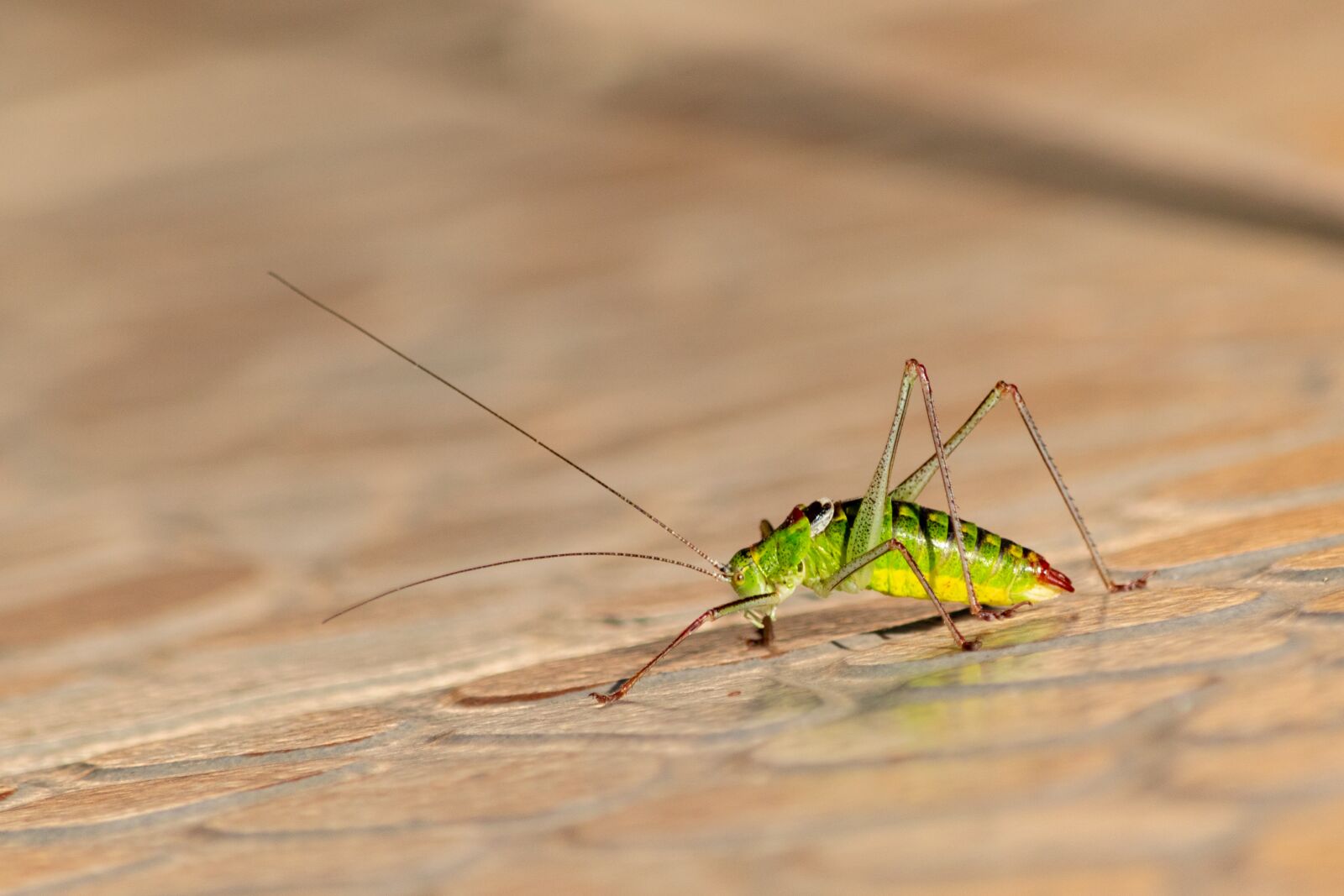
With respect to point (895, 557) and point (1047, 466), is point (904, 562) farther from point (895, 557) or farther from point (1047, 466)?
point (1047, 466)

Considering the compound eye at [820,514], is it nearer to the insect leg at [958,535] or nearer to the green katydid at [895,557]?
the green katydid at [895,557]

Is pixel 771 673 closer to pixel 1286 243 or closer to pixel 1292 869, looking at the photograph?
pixel 1292 869

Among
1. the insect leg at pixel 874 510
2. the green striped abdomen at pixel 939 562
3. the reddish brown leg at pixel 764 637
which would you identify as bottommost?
the reddish brown leg at pixel 764 637

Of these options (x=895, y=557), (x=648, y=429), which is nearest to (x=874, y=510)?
(x=895, y=557)

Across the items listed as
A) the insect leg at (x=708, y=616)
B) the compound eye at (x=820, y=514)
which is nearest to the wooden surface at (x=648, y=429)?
the insect leg at (x=708, y=616)

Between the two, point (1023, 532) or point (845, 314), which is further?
point (845, 314)

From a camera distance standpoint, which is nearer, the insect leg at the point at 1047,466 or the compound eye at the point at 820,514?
the insect leg at the point at 1047,466

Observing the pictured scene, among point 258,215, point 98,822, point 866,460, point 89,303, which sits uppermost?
point 258,215

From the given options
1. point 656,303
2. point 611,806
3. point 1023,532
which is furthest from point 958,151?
point 611,806

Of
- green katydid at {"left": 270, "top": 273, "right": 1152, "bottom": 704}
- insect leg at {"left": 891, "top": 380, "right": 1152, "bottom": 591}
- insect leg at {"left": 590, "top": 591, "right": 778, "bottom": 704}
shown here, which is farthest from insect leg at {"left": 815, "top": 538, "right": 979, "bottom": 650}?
insect leg at {"left": 891, "top": 380, "right": 1152, "bottom": 591}
